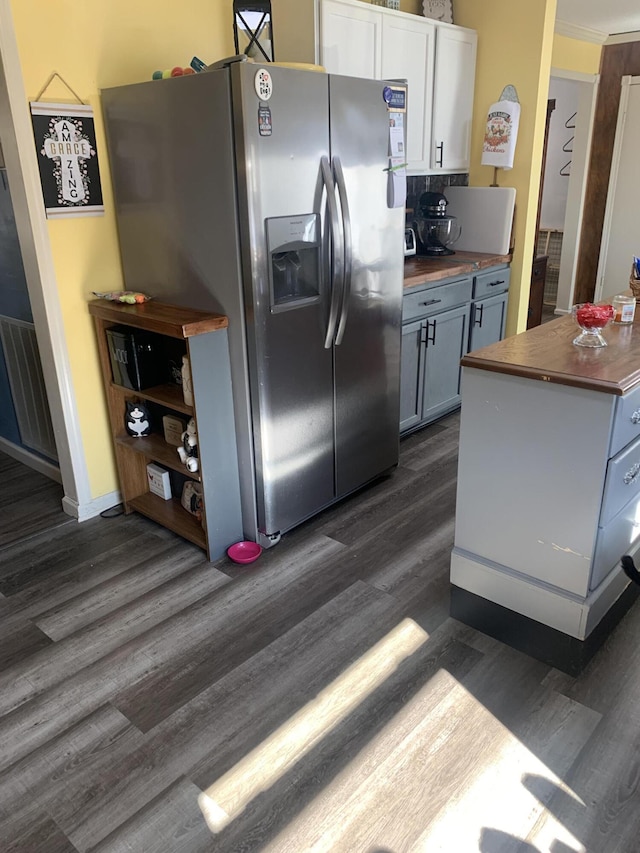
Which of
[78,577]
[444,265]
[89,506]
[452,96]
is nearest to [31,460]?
[89,506]

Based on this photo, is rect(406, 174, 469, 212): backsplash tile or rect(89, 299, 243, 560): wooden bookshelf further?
rect(406, 174, 469, 212): backsplash tile

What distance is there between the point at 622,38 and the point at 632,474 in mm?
5331

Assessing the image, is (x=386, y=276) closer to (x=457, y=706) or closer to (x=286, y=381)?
(x=286, y=381)

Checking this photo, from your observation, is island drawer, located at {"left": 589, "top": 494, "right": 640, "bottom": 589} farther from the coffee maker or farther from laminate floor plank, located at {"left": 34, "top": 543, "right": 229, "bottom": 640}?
the coffee maker

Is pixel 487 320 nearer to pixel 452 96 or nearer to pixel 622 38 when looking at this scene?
pixel 452 96

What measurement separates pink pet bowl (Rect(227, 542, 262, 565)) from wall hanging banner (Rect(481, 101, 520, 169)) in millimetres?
→ 2821

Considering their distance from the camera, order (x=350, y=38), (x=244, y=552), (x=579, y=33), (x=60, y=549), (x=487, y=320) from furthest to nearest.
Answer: (x=579, y=33) → (x=487, y=320) → (x=350, y=38) → (x=60, y=549) → (x=244, y=552)

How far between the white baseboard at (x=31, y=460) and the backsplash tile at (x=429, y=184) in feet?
8.67

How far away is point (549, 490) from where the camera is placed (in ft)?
6.44

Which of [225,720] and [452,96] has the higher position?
[452,96]

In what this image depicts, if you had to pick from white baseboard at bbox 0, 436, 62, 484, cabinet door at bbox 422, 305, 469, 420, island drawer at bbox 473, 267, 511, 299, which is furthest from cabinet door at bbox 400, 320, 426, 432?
white baseboard at bbox 0, 436, 62, 484

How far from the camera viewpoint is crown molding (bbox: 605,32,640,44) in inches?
220

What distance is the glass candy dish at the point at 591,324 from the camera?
2.01 metres

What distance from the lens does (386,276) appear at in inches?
116
